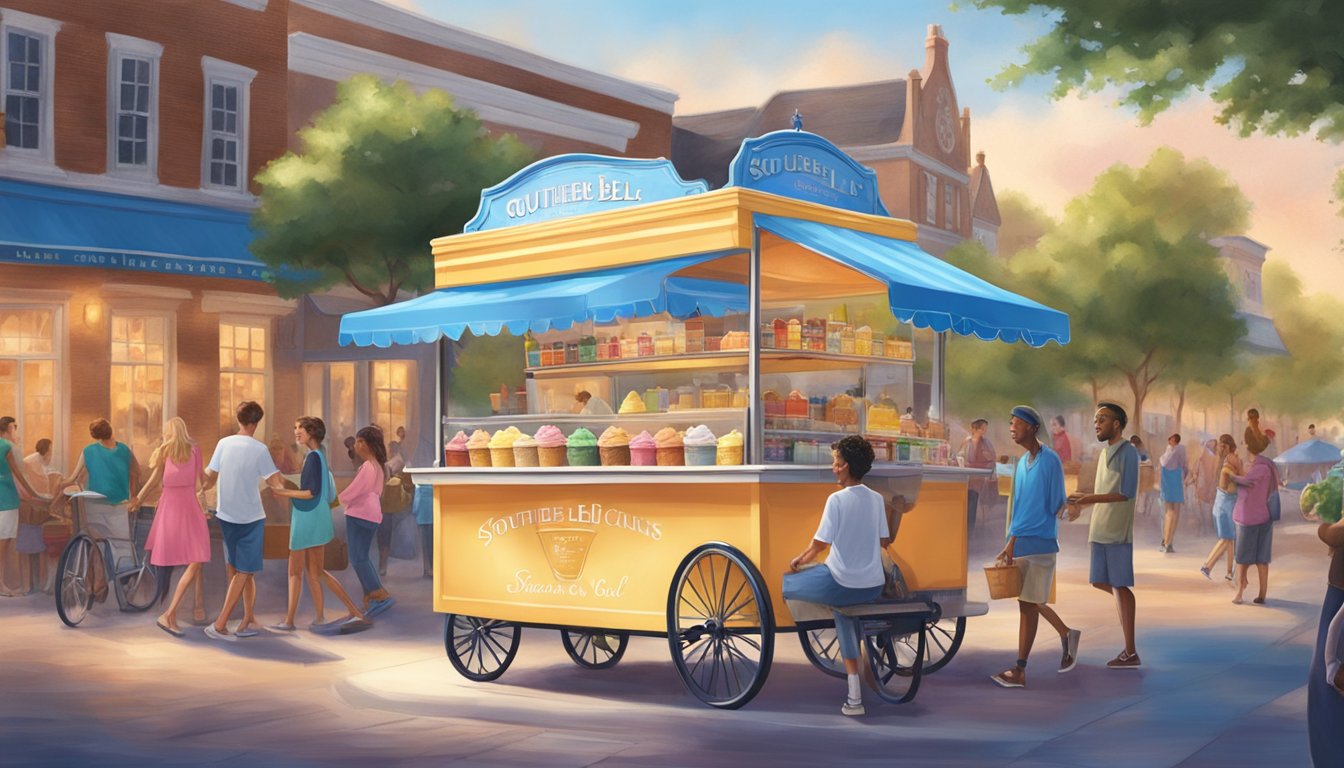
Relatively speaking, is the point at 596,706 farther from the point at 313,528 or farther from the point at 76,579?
the point at 76,579

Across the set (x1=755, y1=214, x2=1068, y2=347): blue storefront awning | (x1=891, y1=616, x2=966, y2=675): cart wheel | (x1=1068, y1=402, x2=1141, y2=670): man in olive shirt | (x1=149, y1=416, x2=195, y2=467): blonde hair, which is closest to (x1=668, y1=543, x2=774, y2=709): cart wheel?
(x1=891, y1=616, x2=966, y2=675): cart wheel

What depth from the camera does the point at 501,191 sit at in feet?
40.6

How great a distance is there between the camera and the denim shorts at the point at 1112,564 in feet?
37.9

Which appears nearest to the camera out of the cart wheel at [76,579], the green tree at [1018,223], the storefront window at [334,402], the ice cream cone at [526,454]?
the ice cream cone at [526,454]

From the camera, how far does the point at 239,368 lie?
26281 millimetres

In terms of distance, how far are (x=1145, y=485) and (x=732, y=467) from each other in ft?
71.0

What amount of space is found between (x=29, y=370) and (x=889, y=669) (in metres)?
16.3

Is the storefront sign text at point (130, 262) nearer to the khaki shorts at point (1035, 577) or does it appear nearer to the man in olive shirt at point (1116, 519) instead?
the man in olive shirt at point (1116, 519)

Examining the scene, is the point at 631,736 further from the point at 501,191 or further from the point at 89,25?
the point at 89,25

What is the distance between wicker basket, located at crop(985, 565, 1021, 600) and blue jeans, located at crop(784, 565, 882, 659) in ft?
4.85

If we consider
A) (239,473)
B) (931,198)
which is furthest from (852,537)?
(931,198)

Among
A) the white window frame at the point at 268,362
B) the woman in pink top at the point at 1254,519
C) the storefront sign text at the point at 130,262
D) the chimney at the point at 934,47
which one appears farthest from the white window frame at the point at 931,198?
the woman in pink top at the point at 1254,519

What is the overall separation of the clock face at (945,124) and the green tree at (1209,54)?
3517 cm

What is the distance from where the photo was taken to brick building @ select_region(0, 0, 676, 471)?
23.2 m
